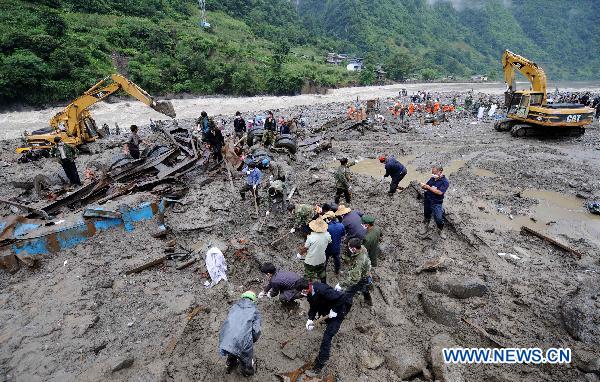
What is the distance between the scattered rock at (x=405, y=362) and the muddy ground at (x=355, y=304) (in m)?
0.02

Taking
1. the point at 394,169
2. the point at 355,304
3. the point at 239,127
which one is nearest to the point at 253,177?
the point at 394,169

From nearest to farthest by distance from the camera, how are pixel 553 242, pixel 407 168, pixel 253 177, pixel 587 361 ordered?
1. pixel 587 361
2. pixel 553 242
3. pixel 253 177
4. pixel 407 168

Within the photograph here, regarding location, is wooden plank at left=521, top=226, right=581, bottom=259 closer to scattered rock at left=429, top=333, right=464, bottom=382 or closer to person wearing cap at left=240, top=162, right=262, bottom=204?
scattered rock at left=429, top=333, right=464, bottom=382

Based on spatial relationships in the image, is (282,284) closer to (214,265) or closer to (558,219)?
(214,265)

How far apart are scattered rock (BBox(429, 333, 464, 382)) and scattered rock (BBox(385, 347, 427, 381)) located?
5.4 inches

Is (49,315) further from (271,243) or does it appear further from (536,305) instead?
(536,305)

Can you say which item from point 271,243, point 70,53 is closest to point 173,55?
point 70,53

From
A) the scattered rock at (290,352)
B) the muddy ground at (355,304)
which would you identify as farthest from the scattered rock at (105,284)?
the scattered rock at (290,352)

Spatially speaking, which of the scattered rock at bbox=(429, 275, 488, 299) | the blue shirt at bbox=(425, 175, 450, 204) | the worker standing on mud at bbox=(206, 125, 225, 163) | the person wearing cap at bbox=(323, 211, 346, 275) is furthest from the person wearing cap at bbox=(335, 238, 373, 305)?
the worker standing on mud at bbox=(206, 125, 225, 163)

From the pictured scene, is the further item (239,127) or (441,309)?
(239,127)

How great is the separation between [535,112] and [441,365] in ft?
47.3

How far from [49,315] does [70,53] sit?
2874 centimetres

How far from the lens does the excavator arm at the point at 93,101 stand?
39.7 feet

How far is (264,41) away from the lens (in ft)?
188
